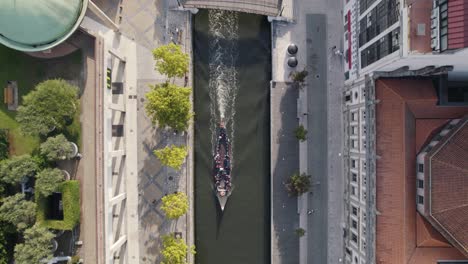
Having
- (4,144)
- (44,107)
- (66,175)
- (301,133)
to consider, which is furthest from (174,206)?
(4,144)

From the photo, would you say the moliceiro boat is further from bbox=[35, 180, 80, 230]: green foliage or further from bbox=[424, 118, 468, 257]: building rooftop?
bbox=[424, 118, 468, 257]: building rooftop

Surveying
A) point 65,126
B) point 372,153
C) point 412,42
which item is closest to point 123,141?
point 65,126

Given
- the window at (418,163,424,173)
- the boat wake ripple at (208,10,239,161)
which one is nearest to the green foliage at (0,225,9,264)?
the boat wake ripple at (208,10,239,161)

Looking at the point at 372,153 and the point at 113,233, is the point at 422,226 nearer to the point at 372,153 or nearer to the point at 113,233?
the point at 372,153

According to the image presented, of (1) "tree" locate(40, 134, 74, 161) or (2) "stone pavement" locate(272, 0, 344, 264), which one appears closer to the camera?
(1) "tree" locate(40, 134, 74, 161)

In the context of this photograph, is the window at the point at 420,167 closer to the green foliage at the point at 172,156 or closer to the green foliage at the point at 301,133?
the green foliage at the point at 301,133

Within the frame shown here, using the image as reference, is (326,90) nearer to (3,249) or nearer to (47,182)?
(47,182)
